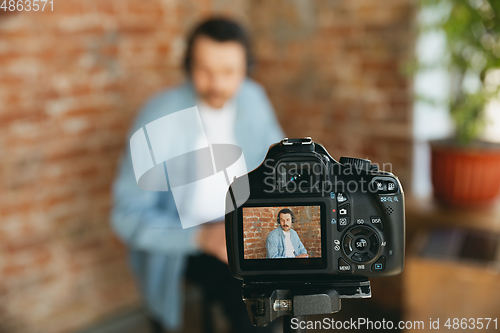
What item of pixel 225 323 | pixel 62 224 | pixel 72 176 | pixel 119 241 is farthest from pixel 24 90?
pixel 225 323

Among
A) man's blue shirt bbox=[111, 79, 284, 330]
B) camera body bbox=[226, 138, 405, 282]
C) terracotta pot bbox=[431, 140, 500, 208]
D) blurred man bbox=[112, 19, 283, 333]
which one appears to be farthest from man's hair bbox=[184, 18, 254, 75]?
camera body bbox=[226, 138, 405, 282]

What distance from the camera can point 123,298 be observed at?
5.62 feet

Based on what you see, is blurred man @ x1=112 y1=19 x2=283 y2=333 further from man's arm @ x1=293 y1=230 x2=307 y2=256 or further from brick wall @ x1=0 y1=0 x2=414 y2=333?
man's arm @ x1=293 y1=230 x2=307 y2=256

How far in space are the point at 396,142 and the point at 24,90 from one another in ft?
4.30

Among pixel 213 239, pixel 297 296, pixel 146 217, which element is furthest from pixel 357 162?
pixel 146 217

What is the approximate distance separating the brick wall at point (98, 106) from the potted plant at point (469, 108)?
0.27m

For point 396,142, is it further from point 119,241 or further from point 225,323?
point 119,241

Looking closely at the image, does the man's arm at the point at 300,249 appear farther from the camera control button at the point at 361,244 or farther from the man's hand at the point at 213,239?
the man's hand at the point at 213,239

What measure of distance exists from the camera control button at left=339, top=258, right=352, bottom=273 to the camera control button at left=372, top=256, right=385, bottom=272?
0.03 m

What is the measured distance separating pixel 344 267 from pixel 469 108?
94 cm

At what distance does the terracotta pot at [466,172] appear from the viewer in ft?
4.09

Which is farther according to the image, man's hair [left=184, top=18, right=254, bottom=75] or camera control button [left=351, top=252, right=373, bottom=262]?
man's hair [left=184, top=18, right=254, bottom=75]

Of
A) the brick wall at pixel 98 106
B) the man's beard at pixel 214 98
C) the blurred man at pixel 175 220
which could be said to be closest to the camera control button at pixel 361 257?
the blurred man at pixel 175 220

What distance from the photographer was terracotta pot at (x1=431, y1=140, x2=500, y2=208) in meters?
1.25
